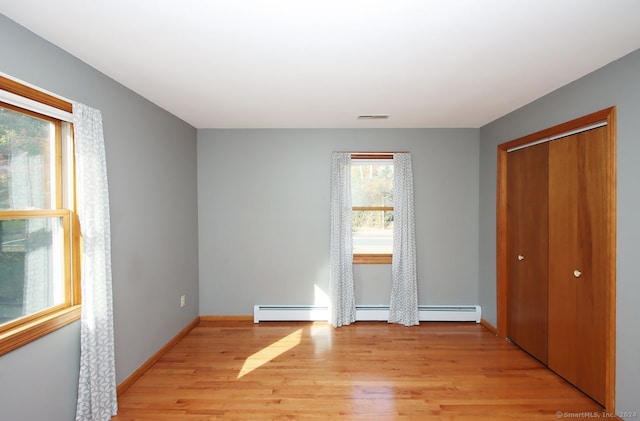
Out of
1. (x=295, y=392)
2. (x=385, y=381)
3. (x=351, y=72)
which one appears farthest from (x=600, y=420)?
(x=351, y=72)

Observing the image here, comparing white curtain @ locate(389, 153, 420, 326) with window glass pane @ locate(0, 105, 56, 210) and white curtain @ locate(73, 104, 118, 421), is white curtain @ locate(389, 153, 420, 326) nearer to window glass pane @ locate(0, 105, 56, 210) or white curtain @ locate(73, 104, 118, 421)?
white curtain @ locate(73, 104, 118, 421)

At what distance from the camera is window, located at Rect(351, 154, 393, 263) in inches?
165

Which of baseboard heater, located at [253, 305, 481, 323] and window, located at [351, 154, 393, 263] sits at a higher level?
window, located at [351, 154, 393, 263]

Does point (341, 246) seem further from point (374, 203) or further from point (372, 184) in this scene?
point (372, 184)

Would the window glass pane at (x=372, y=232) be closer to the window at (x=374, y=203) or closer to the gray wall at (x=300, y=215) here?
the window at (x=374, y=203)

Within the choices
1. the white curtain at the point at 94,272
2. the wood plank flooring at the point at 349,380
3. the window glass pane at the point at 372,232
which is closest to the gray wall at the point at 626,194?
the wood plank flooring at the point at 349,380

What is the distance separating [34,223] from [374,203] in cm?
334

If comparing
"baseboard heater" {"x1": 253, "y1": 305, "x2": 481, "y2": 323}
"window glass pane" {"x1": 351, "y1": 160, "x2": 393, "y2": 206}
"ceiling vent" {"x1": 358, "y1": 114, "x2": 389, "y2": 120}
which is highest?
"ceiling vent" {"x1": 358, "y1": 114, "x2": 389, "y2": 120}

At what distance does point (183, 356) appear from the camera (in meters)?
3.22

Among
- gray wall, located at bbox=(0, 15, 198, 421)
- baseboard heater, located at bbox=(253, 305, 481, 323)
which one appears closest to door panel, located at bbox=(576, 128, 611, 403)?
baseboard heater, located at bbox=(253, 305, 481, 323)

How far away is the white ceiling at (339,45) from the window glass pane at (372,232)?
158 centimetres

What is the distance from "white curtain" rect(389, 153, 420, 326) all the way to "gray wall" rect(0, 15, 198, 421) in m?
2.56

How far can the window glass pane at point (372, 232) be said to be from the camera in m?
4.20

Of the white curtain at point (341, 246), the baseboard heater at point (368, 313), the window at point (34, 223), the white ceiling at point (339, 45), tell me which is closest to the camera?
the white ceiling at point (339, 45)
